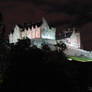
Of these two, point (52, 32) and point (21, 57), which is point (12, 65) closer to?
point (21, 57)

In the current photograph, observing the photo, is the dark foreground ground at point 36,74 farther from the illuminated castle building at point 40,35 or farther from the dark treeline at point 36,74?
the illuminated castle building at point 40,35

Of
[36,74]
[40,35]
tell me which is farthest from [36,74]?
[40,35]

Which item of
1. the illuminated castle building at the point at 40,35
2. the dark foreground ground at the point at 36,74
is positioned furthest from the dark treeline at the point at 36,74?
the illuminated castle building at the point at 40,35

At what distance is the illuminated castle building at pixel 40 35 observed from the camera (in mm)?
72500

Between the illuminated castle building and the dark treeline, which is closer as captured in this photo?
the dark treeline

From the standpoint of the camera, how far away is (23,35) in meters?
81.2

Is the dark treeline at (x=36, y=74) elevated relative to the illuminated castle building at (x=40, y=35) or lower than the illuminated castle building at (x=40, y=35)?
lower

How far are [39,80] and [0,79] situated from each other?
20.8 feet

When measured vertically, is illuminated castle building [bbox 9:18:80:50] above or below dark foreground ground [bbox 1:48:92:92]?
above

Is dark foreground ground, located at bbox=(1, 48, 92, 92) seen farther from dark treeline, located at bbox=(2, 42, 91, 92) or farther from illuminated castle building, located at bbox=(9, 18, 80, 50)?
illuminated castle building, located at bbox=(9, 18, 80, 50)

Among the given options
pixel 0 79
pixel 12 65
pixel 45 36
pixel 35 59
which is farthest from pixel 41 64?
pixel 45 36

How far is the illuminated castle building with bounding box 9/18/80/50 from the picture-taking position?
238 feet

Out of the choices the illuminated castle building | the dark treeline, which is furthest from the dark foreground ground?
the illuminated castle building

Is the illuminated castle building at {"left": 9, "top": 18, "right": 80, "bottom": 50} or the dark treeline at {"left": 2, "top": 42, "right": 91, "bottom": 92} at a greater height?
the illuminated castle building at {"left": 9, "top": 18, "right": 80, "bottom": 50}
